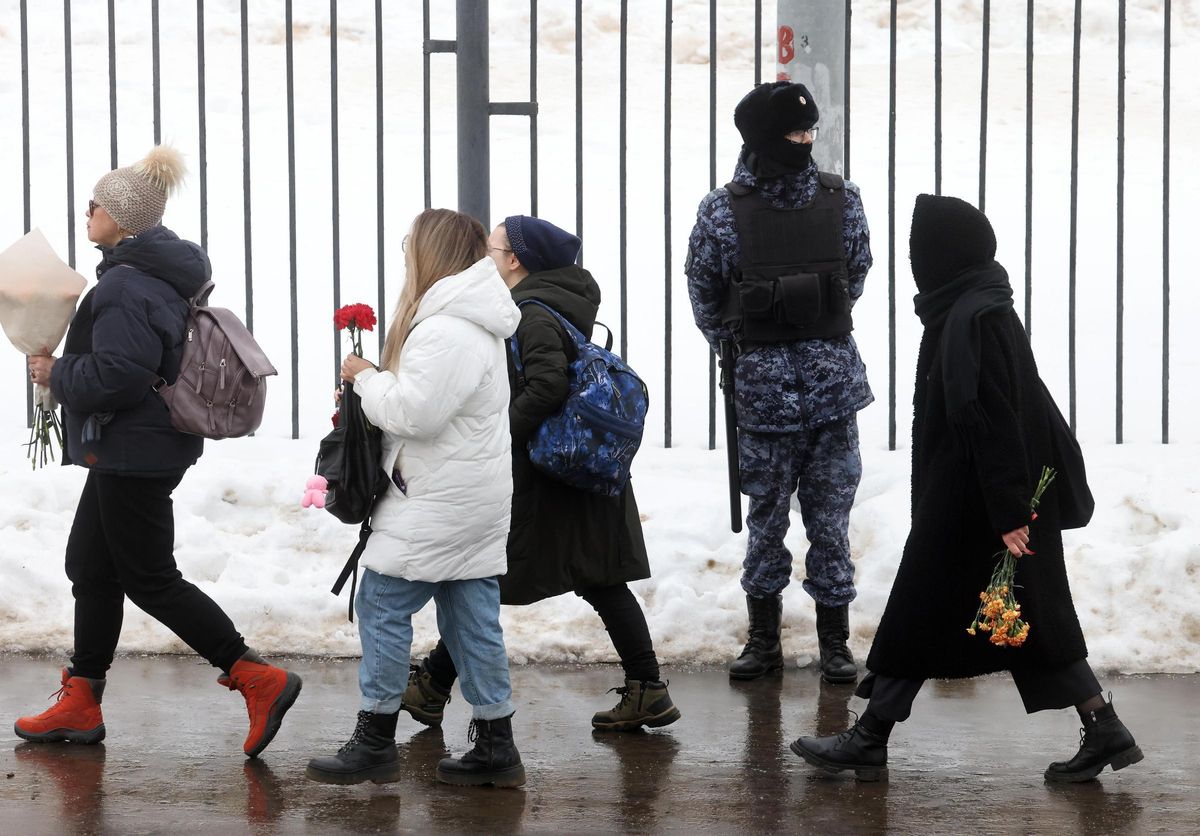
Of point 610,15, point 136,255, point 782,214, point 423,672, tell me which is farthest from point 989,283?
point 610,15

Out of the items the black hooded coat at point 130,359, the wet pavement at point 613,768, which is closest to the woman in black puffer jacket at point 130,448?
the black hooded coat at point 130,359

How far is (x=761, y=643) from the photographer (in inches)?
209

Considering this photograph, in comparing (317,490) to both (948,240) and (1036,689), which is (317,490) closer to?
(948,240)

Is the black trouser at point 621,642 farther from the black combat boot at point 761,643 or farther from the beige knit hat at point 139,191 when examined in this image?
the beige knit hat at point 139,191

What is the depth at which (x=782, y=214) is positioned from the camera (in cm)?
516

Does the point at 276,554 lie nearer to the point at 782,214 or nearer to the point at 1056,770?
the point at 782,214

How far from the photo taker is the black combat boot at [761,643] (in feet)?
17.2

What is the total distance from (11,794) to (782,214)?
2788 millimetres

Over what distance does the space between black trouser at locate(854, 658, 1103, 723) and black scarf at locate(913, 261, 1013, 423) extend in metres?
0.68

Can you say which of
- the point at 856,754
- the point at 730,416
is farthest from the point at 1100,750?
the point at 730,416

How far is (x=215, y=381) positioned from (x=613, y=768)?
1467 millimetres

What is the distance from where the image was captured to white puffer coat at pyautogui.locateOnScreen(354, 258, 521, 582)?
3.94 m

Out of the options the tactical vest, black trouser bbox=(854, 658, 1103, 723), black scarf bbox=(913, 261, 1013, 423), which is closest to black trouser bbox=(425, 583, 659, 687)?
black trouser bbox=(854, 658, 1103, 723)

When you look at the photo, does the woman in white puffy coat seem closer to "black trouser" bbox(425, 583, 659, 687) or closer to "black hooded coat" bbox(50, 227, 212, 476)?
"black trouser" bbox(425, 583, 659, 687)
